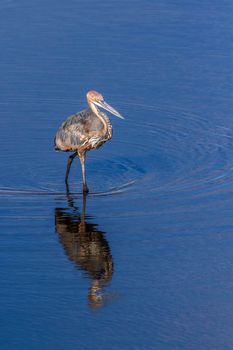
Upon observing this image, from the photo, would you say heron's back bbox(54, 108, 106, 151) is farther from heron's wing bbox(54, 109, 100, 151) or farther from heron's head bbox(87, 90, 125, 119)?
heron's head bbox(87, 90, 125, 119)

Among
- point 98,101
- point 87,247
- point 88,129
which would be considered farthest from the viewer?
point 98,101

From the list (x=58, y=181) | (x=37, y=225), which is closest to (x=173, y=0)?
(x=58, y=181)

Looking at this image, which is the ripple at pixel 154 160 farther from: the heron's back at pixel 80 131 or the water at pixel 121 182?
the heron's back at pixel 80 131

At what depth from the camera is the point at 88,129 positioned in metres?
16.3

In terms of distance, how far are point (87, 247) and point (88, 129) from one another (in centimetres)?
295

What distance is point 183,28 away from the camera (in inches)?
939

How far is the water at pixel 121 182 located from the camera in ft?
38.8

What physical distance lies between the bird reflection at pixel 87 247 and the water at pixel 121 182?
0.02 metres

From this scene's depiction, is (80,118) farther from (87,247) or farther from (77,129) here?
(87,247)

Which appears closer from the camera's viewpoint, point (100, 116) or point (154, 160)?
point (100, 116)

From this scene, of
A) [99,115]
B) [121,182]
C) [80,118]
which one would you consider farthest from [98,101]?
[121,182]

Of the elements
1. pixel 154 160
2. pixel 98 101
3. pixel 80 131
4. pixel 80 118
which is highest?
pixel 98 101

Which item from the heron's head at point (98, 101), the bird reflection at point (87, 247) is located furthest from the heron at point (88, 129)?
the bird reflection at point (87, 247)

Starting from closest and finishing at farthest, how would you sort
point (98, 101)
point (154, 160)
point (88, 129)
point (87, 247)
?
point (87, 247) → point (88, 129) → point (98, 101) → point (154, 160)
